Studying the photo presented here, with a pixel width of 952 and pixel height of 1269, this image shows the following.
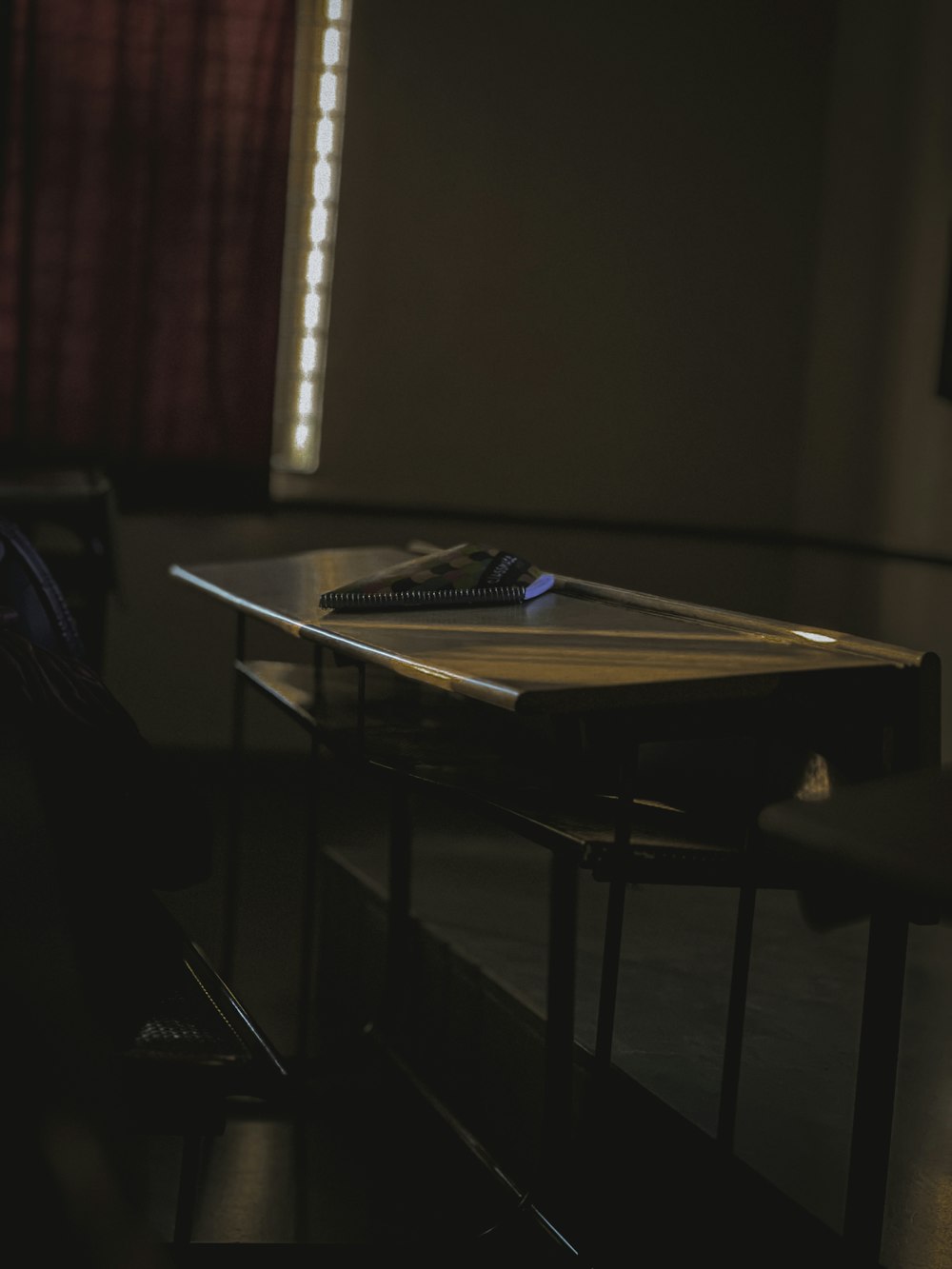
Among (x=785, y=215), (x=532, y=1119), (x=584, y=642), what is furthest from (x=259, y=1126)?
(x=785, y=215)

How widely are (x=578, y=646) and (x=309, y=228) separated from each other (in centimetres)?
354

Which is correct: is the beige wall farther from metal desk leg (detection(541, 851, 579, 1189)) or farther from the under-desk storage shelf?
metal desk leg (detection(541, 851, 579, 1189))

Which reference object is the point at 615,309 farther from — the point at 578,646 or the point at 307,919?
the point at 578,646

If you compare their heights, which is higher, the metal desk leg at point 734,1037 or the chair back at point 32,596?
the chair back at point 32,596

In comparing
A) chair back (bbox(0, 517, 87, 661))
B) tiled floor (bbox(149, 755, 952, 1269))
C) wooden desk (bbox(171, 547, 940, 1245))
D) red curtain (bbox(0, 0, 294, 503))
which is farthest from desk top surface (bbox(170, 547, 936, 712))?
red curtain (bbox(0, 0, 294, 503))

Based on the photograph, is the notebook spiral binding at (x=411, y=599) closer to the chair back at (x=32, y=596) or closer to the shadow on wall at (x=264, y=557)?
the chair back at (x=32, y=596)

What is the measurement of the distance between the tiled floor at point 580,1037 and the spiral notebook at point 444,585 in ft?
2.42

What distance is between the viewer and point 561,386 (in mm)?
4801

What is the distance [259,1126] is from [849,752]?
1004mm

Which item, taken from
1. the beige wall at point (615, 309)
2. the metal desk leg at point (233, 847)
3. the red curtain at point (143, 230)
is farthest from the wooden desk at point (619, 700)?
the beige wall at point (615, 309)

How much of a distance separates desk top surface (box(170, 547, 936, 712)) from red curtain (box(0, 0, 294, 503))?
261cm

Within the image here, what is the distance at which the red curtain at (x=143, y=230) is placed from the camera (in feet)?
14.0

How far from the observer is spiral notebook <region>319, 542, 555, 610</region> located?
1.70m

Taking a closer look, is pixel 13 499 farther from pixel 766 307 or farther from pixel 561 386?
pixel 766 307
